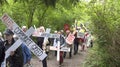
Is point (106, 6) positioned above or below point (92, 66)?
above

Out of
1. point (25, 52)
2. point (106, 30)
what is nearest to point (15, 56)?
point (25, 52)

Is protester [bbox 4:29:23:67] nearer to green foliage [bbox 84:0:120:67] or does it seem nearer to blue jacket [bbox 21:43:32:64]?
blue jacket [bbox 21:43:32:64]

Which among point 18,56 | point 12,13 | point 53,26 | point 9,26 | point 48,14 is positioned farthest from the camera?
point 53,26

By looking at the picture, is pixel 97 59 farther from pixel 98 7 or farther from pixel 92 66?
pixel 98 7

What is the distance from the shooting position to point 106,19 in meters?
13.0

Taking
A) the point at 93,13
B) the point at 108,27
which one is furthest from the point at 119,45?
the point at 93,13

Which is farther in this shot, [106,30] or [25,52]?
[106,30]

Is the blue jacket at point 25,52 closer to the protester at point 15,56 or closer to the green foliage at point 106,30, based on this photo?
the protester at point 15,56

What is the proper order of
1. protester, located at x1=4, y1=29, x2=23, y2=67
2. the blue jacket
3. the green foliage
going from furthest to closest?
the green foliage → the blue jacket → protester, located at x1=4, y1=29, x2=23, y2=67

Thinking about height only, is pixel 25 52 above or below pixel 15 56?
below

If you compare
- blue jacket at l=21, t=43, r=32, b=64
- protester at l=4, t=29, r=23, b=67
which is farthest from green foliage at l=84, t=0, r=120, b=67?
protester at l=4, t=29, r=23, b=67

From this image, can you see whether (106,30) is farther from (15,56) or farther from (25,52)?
(15,56)

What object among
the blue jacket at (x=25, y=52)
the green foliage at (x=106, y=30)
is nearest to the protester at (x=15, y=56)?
the blue jacket at (x=25, y=52)

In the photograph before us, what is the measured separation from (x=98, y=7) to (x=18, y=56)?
448 cm
